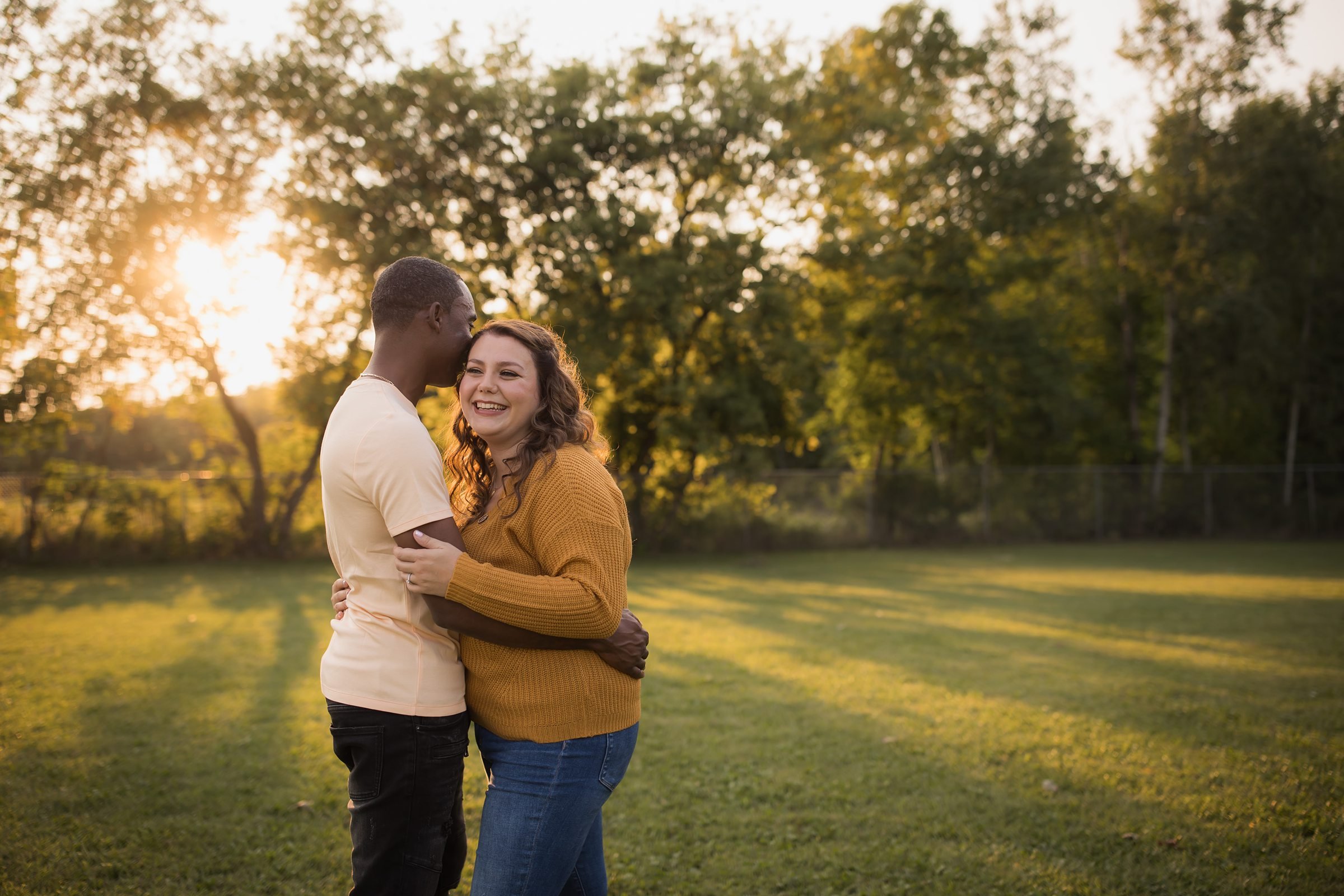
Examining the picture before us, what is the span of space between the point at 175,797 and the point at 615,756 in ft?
13.4

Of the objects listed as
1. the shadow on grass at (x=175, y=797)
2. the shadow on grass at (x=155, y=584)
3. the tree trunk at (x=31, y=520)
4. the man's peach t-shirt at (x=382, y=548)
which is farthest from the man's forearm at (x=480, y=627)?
the tree trunk at (x=31, y=520)

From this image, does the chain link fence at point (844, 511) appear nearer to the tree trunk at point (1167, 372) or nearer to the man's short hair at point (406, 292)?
the tree trunk at point (1167, 372)

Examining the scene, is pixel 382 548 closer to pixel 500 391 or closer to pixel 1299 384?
pixel 500 391

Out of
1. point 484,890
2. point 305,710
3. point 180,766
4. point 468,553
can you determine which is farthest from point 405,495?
point 305,710

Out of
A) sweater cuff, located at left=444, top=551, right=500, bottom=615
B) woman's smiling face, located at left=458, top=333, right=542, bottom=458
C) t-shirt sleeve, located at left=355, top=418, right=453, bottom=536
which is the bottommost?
sweater cuff, located at left=444, top=551, right=500, bottom=615

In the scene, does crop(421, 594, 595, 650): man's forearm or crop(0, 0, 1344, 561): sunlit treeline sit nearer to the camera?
crop(421, 594, 595, 650): man's forearm

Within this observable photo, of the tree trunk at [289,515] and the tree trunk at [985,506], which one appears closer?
the tree trunk at [289,515]

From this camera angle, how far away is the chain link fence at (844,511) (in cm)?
1795

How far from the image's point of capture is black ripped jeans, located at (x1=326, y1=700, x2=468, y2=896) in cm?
223

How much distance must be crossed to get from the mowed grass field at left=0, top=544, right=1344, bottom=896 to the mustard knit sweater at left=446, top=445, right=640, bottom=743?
2305 mm

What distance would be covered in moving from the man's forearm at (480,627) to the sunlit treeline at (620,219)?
12943mm

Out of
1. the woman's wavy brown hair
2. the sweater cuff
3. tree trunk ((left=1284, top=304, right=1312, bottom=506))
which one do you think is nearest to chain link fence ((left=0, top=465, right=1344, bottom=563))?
tree trunk ((left=1284, top=304, right=1312, bottom=506))

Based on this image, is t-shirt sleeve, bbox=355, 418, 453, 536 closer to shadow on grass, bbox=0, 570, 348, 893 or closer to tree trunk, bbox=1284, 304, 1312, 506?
shadow on grass, bbox=0, 570, 348, 893

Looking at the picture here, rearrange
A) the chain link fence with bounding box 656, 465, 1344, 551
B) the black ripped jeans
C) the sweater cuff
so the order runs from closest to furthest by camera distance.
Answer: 1. the sweater cuff
2. the black ripped jeans
3. the chain link fence with bounding box 656, 465, 1344, 551
